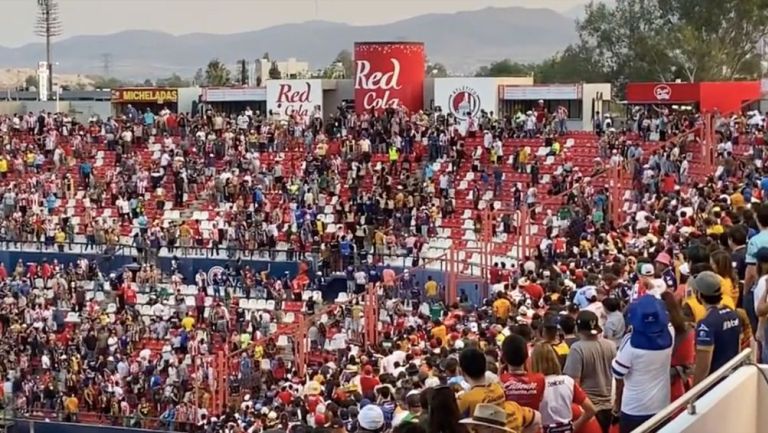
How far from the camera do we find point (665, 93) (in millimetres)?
36406

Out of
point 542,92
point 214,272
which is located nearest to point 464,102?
point 542,92

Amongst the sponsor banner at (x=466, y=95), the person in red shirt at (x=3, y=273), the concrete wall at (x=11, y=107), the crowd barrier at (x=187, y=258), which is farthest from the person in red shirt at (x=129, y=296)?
the concrete wall at (x=11, y=107)

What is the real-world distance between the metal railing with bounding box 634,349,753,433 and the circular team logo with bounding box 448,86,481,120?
104 ft

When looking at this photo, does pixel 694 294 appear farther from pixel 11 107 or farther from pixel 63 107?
pixel 63 107

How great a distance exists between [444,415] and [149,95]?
4010cm

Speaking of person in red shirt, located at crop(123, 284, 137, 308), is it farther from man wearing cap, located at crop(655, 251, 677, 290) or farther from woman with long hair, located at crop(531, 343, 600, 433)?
woman with long hair, located at crop(531, 343, 600, 433)

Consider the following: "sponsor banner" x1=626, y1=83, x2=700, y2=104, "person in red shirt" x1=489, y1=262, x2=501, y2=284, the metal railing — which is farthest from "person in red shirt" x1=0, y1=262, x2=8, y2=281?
the metal railing

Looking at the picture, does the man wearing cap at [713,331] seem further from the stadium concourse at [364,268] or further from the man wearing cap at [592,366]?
the man wearing cap at [592,366]

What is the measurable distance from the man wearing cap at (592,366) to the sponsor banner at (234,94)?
3540cm

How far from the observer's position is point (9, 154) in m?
36.3

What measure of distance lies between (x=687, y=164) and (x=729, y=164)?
5.03ft

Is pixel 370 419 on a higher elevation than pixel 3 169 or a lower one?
lower

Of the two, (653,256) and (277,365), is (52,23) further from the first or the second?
(653,256)

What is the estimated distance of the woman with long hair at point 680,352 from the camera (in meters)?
7.52
